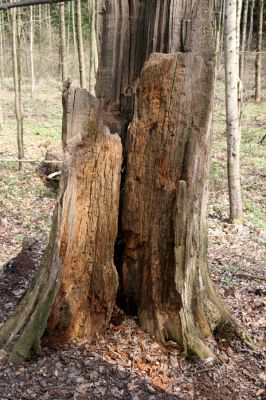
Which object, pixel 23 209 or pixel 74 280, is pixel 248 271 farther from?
pixel 23 209

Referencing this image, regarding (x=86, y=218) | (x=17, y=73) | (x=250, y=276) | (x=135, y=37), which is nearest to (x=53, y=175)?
(x=17, y=73)

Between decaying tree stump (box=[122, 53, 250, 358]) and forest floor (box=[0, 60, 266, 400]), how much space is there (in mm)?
226

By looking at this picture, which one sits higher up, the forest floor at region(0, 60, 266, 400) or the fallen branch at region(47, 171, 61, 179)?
the fallen branch at region(47, 171, 61, 179)

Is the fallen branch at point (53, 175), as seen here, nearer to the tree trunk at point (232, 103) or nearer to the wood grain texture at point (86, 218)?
Result: the tree trunk at point (232, 103)

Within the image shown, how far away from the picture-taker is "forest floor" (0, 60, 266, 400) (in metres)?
3.30

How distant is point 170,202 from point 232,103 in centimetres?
515

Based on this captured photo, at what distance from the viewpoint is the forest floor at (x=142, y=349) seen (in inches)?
130

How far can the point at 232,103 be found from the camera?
7949 millimetres

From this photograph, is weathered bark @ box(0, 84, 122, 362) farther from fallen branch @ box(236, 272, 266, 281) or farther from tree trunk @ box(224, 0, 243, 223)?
tree trunk @ box(224, 0, 243, 223)

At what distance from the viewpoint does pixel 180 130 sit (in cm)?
331

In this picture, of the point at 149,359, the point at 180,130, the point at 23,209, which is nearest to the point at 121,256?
the point at 149,359

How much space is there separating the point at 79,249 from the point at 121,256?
0.48 m

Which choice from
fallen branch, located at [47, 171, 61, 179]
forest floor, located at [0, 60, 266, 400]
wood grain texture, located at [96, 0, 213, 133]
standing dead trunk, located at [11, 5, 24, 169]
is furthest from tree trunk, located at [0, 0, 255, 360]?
standing dead trunk, located at [11, 5, 24, 169]

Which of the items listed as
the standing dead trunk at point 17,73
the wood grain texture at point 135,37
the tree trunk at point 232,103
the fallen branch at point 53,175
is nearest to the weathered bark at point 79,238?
the wood grain texture at point 135,37
